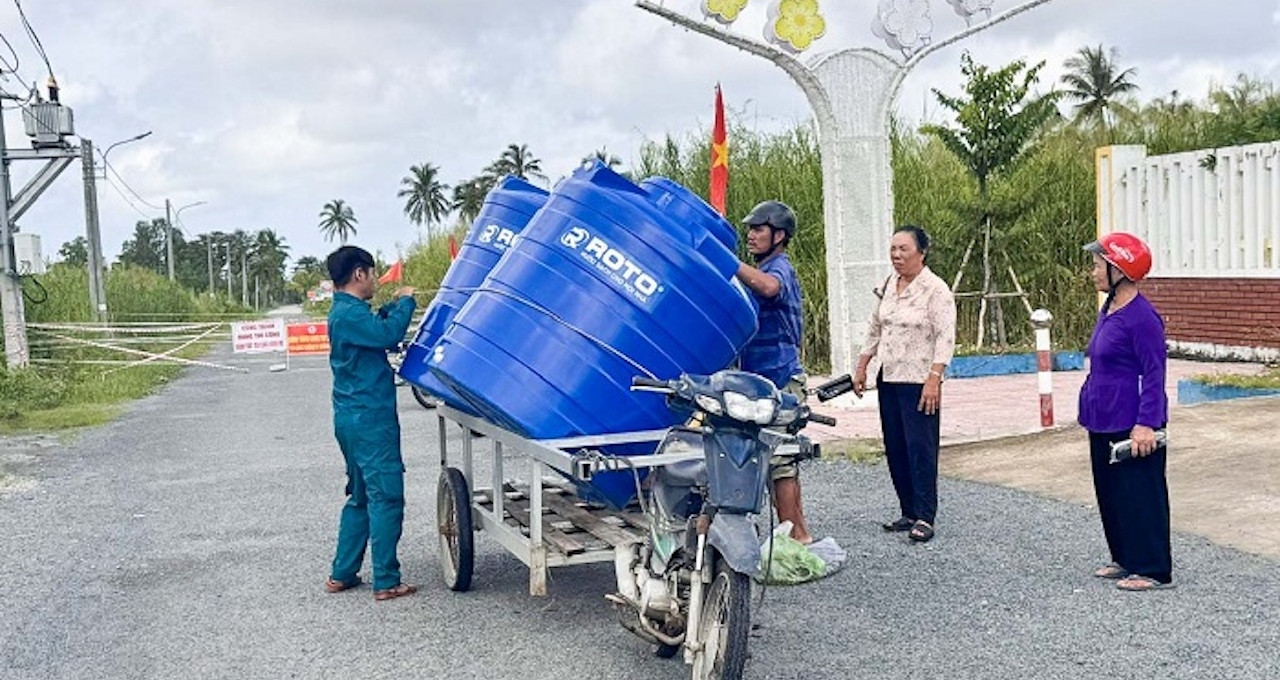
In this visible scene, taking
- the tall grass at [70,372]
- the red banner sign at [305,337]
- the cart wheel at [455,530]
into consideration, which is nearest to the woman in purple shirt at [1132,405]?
the cart wheel at [455,530]

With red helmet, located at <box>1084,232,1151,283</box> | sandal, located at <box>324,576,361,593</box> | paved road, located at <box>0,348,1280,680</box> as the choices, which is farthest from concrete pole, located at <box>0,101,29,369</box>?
red helmet, located at <box>1084,232,1151,283</box>

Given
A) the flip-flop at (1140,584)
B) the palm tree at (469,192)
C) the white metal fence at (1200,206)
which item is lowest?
the flip-flop at (1140,584)

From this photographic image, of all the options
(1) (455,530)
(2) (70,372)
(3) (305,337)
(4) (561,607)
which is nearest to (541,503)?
(4) (561,607)

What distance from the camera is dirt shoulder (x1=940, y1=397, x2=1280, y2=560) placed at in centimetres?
630

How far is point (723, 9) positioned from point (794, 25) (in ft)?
2.41

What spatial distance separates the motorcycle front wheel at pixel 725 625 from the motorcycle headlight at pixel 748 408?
0.47m

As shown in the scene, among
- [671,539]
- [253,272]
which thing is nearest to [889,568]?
[671,539]

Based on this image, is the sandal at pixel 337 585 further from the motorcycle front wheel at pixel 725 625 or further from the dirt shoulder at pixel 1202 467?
the dirt shoulder at pixel 1202 467

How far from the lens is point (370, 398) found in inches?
223

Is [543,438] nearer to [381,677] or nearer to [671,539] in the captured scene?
[671,539]

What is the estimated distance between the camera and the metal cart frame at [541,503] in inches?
175

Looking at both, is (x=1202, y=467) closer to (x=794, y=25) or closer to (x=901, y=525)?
(x=901, y=525)

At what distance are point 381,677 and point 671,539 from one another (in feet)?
3.84

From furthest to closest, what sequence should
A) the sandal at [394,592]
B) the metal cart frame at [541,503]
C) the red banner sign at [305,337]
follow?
the red banner sign at [305,337] → the sandal at [394,592] → the metal cart frame at [541,503]
